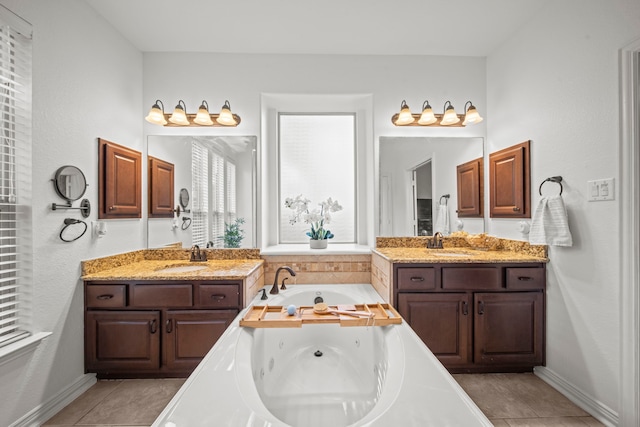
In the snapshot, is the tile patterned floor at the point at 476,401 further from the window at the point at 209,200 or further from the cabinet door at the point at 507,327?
the window at the point at 209,200

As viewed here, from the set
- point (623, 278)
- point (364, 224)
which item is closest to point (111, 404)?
point (364, 224)

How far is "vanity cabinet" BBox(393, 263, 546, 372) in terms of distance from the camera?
7.27 ft

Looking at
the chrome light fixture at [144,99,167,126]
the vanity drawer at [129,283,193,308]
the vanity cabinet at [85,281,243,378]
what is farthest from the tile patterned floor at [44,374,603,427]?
the chrome light fixture at [144,99,167,126]

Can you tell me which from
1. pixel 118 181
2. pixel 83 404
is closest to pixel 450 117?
pixel 118 181

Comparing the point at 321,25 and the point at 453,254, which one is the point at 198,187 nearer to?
the point at 321,25

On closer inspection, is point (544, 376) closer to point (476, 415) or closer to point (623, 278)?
point (623, 278)

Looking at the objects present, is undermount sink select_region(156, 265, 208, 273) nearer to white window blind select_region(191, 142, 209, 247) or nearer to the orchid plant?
white window blind select_region(191, 142, 209, 247)

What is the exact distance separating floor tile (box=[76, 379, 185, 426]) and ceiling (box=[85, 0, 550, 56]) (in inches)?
106

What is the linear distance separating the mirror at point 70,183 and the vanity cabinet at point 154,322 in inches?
24.2

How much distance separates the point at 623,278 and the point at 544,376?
99cm

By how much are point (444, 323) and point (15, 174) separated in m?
2.87

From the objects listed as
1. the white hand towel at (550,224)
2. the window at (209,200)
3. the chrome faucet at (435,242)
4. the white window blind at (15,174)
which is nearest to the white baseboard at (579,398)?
the white hand towel at (550,224)

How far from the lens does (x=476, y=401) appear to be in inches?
76.5

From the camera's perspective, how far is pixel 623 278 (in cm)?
166
